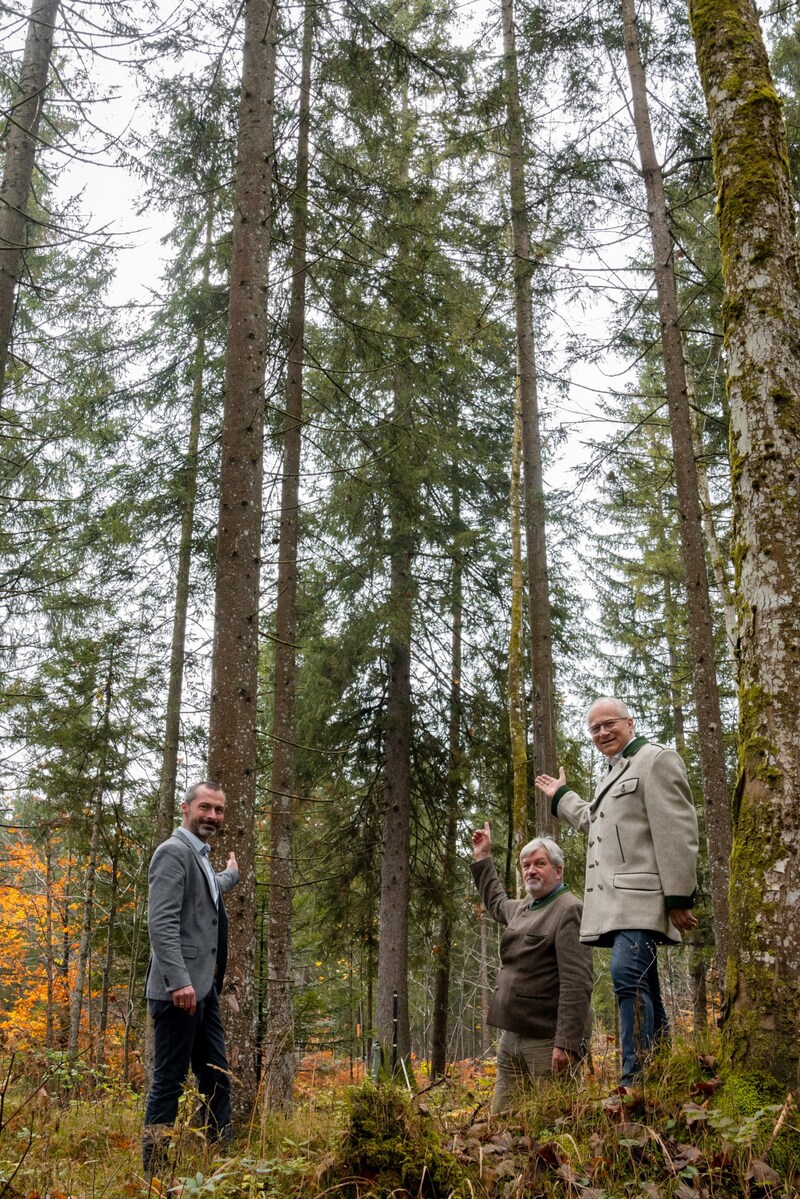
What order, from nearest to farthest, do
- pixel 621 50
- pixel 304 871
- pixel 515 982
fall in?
pixel 515 982, pixel 621 50, pixel 304 871

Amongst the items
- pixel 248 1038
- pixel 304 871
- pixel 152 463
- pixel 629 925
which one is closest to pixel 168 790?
pixel 304 871

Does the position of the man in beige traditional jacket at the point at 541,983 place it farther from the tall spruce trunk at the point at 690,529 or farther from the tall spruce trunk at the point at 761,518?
the tall spruce trunk at the point at 690,529

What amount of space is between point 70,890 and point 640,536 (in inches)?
639

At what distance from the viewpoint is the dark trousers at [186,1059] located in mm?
4250

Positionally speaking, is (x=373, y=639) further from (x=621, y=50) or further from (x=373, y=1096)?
(x=373, y=1096)

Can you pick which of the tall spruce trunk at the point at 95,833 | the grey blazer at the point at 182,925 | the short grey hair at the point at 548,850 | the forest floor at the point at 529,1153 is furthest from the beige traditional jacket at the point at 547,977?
the tall spruce trunk at the point at 95,833

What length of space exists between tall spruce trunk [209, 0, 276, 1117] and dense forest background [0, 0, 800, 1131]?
0.03 meters

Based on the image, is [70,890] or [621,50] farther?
[70,890]

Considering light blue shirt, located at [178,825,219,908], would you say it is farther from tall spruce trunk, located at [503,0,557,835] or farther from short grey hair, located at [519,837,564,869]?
tall spruce trunk, located at [503,0,557,835]

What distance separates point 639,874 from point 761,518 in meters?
1.91

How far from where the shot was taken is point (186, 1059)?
4348 mm

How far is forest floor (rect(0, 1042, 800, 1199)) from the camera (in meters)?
2.61

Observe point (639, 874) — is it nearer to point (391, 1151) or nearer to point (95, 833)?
point (391, 1151)

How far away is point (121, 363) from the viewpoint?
12141mm
